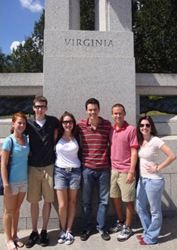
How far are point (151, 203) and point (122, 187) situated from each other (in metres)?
0.46

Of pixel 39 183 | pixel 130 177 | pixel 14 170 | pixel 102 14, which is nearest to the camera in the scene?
pixel 14 170

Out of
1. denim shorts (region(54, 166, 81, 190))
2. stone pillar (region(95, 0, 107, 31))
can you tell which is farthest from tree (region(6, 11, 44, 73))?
denim shorts (region(54, 166, 81, 190))

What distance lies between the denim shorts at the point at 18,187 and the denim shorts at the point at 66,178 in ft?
1.40

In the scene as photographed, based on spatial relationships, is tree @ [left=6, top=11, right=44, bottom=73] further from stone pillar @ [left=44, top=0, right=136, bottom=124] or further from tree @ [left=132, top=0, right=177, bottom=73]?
stone pillar @ [left=44, top=0, right=136, bottom=124]

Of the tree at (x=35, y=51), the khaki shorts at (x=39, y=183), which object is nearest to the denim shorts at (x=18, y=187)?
the khaki shorts at (x=39, y=183)

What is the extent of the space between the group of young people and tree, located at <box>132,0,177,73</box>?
11289 millimetres

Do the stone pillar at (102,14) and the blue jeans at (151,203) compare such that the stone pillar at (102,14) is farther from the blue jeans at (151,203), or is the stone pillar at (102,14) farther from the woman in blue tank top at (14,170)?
the blue jeans at (151,203)

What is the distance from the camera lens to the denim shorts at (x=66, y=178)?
11.0 ft

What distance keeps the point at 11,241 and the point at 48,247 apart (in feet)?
1.75

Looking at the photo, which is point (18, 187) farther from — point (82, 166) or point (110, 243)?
point (110, 243)

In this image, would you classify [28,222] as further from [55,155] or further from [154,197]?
[154,197]

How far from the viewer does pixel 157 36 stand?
13.0 metres

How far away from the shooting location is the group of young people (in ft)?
10.5

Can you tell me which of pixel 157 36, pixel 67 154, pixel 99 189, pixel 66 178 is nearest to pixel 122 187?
pixel 99 189
